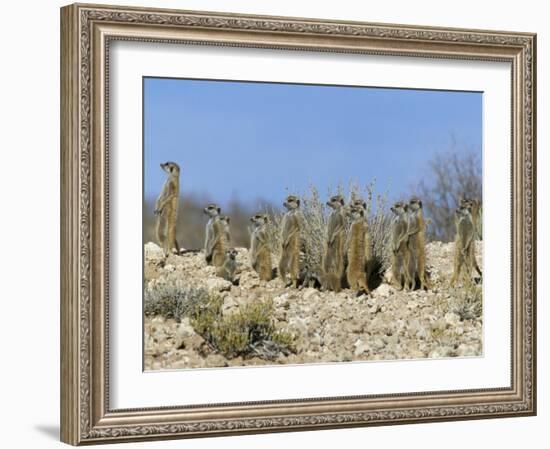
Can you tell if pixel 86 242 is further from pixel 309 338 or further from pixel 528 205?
pixel 528 205

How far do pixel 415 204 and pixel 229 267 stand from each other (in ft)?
3.92

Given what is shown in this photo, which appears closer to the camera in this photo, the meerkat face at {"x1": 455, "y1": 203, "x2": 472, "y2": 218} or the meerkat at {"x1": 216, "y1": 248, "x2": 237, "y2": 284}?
the meerkat at {"x1": 216, "y1": 248, "x2": 237, "y2": 284}

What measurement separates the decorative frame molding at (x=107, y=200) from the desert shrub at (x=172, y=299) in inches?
11.4

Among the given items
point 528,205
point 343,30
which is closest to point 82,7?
point 343,30

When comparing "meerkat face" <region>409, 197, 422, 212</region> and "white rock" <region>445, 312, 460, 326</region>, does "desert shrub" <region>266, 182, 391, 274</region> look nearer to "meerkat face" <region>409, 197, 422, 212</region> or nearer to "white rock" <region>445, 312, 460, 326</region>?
"meerkat face" <region>409, 197, 422, 212</region>

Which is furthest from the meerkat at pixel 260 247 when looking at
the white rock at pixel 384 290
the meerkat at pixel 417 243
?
the meerkat at pixel 417 243

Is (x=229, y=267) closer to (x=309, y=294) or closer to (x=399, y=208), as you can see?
(x=309, y=294)

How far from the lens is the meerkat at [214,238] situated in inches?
302

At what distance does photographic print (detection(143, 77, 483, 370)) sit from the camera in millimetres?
7566

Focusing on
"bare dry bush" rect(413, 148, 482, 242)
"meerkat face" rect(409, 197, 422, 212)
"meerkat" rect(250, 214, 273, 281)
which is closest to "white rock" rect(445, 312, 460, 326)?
"bare dry bush" rect(413, 148, 482, 242)

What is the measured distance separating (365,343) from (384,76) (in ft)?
4.97

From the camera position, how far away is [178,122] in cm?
756

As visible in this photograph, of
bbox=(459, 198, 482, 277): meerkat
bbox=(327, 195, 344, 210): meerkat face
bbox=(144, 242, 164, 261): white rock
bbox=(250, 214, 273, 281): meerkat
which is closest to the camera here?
bbox=(144, 242, 164, 261): white rock

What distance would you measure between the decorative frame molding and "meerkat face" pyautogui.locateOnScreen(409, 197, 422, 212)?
0.61m
